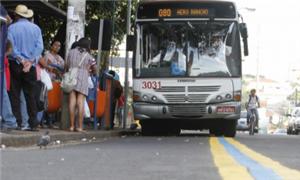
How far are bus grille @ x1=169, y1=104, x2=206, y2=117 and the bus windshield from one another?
2.51ft

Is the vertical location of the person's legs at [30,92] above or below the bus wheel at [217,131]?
above

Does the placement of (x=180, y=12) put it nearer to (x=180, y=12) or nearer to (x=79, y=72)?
(x=180, y=12)

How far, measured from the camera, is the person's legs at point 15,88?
10.5 meters

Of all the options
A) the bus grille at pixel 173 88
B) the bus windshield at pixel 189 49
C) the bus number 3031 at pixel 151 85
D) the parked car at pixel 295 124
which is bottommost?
the parked car at pixel 295 124

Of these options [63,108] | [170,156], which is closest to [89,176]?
[170,156]

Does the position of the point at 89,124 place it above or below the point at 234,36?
below

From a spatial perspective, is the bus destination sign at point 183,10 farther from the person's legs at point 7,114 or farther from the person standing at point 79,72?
the person's legs at point 7,114

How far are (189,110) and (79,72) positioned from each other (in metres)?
3.80

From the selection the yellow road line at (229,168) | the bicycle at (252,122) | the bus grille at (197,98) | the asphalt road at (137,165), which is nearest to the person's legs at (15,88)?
the asphalt road at (137,165)

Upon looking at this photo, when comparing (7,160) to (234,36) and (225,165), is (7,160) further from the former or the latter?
(234,36)

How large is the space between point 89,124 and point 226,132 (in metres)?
3.45

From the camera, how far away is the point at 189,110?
611 inches

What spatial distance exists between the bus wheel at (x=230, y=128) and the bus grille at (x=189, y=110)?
1339 mm

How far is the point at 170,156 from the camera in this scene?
8.37 m
